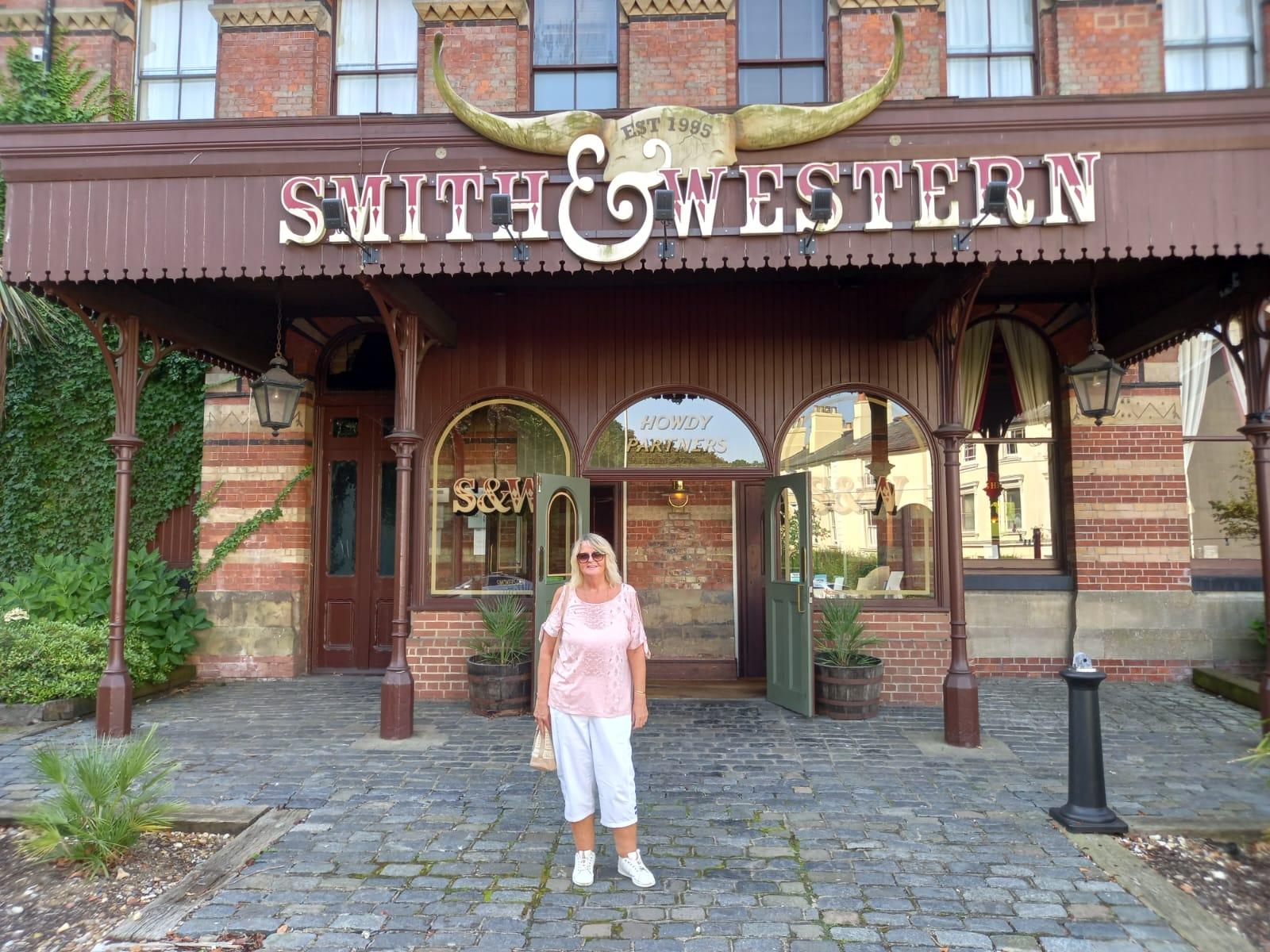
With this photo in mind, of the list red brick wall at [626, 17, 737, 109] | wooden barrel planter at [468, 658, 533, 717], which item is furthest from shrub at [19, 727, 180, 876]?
red brick wall at [626, 17, 737, 109]

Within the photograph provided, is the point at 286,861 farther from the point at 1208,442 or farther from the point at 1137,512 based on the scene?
the point at 1208,442

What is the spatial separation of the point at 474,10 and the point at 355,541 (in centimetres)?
652

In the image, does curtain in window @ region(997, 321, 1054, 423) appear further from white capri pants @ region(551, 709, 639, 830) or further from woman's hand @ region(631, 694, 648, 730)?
white capri pants @ region(551, 709, 639, 830)

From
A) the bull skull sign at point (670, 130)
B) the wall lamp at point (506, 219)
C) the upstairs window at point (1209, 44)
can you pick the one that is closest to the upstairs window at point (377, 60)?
the bull skull sign at point (670, 130)

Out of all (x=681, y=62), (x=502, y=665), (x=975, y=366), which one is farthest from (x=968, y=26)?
(x=502, y=665)

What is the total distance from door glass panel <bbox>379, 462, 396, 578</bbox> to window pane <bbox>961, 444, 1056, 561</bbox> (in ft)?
22.0

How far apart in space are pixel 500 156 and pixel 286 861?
4870 mm

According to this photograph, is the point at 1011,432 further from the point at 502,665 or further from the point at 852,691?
the point at 502,665

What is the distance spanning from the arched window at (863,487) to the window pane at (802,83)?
149 inches

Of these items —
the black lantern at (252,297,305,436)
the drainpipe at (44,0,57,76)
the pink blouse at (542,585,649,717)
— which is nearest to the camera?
the pink blouse at (542,585,649,717)

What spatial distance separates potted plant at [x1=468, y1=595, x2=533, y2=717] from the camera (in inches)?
278

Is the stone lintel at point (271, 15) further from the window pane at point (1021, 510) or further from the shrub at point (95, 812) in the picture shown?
the window pane at point (1021, 510)

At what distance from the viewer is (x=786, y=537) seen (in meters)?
7.56

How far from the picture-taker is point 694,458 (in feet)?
26.3
